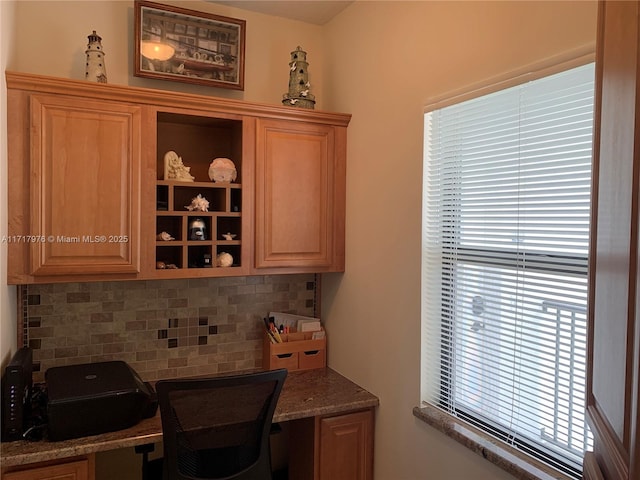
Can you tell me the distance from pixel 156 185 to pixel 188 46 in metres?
0.76

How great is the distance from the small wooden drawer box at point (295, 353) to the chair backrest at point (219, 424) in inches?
25.6

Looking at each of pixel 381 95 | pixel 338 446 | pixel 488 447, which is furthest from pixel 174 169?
pixel 488 447

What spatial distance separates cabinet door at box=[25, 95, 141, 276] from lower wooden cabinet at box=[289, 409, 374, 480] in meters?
1.11

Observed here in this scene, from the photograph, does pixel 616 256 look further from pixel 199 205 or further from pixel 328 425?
pixel 199 205

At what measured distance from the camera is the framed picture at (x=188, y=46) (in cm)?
225

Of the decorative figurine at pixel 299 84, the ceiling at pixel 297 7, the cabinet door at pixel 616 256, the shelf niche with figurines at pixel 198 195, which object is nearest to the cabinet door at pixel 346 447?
the shelf niche with figurines at pixel 198 195

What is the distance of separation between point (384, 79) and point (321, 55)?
75 centimetres

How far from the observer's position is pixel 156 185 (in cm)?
211

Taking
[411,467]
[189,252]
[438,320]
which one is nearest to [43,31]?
[189,252]

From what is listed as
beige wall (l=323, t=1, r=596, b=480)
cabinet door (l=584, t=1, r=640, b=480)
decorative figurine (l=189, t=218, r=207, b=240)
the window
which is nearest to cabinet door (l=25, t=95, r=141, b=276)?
decorative figurine (l=189, t=218, r=207, b=240)

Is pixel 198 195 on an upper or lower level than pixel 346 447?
upper

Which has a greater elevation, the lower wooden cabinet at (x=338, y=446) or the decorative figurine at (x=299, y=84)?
the decorative figurine at (x=299, y=84)

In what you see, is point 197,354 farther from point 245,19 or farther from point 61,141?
point 245,19

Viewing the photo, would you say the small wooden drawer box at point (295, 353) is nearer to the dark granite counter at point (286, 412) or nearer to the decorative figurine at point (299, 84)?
the dark granite counter at point (286, 412)
